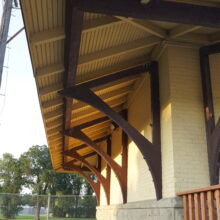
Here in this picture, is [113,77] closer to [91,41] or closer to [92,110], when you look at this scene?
[91,41]

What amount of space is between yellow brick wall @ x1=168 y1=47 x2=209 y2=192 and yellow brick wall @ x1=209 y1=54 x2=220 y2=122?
0.20 metres

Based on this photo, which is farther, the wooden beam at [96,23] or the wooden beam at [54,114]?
the wooden beam at [54,114]

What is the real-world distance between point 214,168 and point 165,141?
79 cm

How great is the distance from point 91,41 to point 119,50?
54 cm

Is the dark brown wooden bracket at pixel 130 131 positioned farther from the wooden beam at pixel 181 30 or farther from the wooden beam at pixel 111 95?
the wooden beam at pixel 111 95

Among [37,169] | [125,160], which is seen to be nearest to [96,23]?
[125,160]

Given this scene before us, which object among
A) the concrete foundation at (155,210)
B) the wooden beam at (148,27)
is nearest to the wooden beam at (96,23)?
the wooden beam at (148,27)

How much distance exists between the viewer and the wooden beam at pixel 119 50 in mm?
4312

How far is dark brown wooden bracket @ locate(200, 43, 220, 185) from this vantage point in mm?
3998

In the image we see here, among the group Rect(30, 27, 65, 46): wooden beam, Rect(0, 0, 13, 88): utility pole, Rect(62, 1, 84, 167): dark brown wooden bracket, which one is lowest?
Rect(62, 1, 84, 167): dark brown wooden bracket

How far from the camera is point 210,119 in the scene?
4.26 metres

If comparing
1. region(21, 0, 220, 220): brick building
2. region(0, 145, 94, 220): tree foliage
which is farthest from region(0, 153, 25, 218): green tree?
region(21, 0, 220, 220): brick building

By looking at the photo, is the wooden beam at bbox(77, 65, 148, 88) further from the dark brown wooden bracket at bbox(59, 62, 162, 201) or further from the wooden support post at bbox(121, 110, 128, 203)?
the wooden support post at bbox(121, 110, 128, 203)

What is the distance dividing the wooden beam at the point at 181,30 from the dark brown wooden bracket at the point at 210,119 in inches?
17.3
